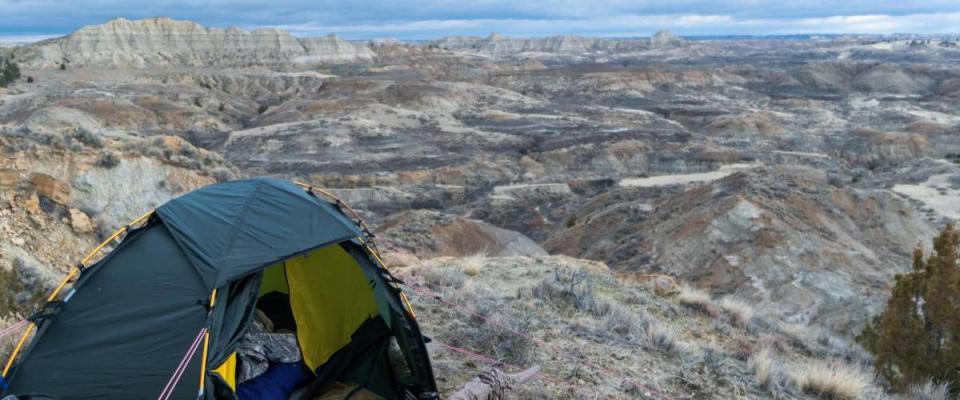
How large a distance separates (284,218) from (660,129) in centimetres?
5241

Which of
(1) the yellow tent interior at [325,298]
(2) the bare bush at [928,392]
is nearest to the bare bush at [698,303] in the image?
(2) the bare bush at [928,392]

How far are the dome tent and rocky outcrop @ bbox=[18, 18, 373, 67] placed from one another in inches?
3925

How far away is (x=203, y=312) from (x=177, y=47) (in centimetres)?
11687

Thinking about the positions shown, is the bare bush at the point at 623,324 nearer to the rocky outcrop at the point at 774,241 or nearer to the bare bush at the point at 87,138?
the rocky outcrop at the point at 774,241

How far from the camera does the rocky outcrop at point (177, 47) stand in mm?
94750

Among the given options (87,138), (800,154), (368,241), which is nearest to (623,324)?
(368,241)

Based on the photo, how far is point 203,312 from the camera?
4.73 m

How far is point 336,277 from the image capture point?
665cm

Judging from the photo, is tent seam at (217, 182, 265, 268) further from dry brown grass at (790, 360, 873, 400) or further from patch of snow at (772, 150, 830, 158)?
patch of snow at (772, 150, 830, 158)

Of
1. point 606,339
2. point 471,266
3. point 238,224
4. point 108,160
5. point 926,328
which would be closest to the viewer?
point 238,224

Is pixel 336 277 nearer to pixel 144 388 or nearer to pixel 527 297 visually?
pixel 144 388

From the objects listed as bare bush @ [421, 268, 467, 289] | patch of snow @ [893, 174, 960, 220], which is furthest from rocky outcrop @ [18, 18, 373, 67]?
bare bush @ [421, 268, 467, 289]

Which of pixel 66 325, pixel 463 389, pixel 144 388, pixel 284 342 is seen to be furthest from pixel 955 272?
pixel 66 325

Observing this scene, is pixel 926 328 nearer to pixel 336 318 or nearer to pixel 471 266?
pixel 471 266
